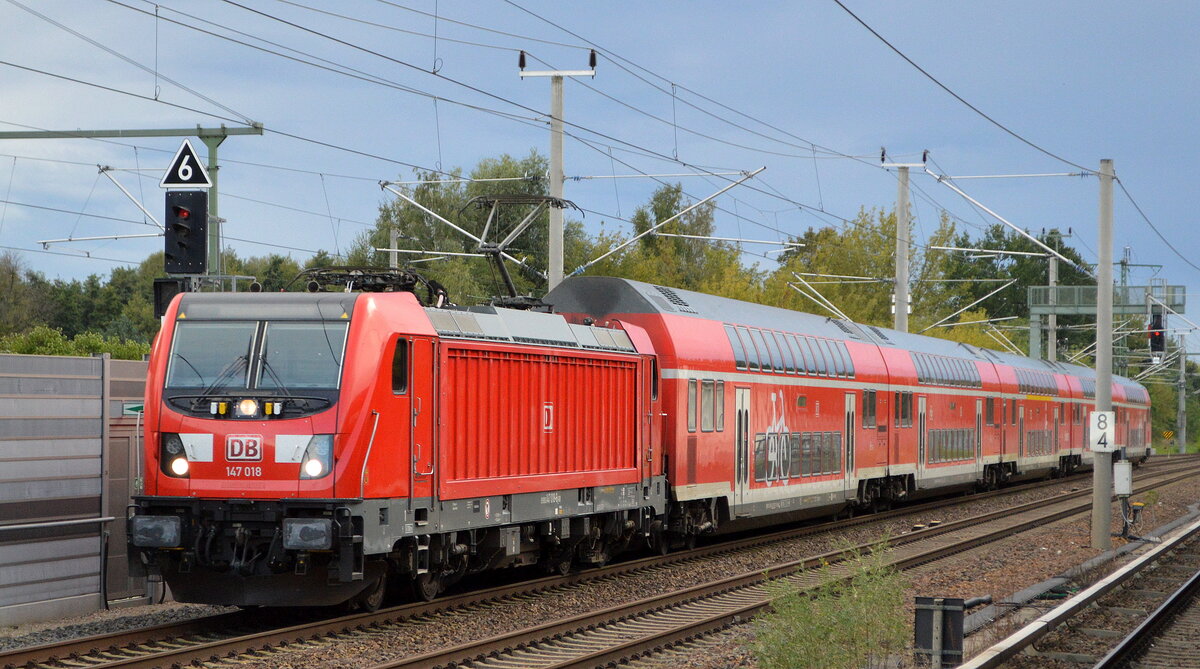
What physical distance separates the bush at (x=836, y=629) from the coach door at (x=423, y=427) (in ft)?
11.7

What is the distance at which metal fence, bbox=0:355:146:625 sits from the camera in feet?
42.3

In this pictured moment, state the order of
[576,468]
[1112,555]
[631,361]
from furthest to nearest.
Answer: [1112,555] < [631,361] < [576,468]

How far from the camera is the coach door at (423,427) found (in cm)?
1331

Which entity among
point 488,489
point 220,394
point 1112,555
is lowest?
point 1112,555

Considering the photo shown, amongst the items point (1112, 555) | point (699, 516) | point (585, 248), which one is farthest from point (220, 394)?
point (585, 248)

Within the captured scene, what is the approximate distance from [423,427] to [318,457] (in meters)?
1.35

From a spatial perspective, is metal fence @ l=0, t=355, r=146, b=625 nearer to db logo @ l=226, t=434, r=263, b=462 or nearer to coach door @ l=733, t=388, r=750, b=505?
db logo @ l=226, t=434, r=263, b=462

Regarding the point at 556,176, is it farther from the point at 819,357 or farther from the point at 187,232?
the point at 187,232

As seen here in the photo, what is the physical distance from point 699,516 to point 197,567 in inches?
374

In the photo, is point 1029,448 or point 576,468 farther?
point 1029,448

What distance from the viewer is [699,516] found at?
20.8 metres

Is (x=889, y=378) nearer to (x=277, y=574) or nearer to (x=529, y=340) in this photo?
(x=529, y=340)

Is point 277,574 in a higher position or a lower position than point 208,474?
lower

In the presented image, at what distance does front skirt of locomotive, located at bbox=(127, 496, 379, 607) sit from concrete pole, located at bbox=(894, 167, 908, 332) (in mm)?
26000
